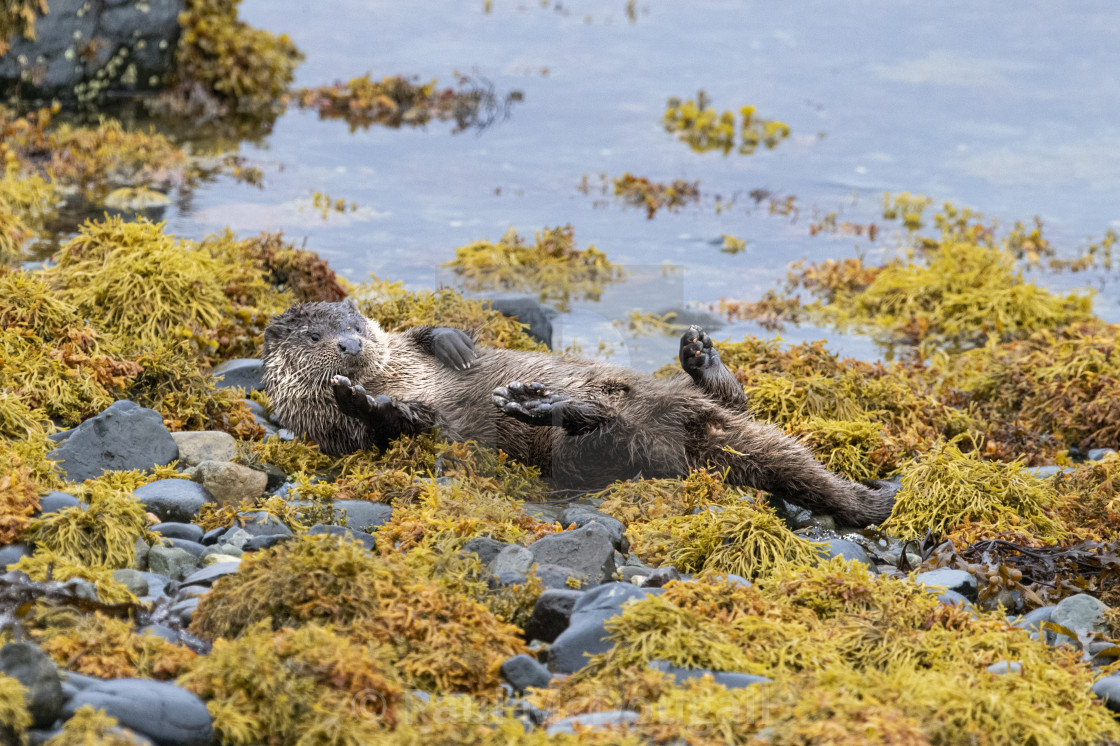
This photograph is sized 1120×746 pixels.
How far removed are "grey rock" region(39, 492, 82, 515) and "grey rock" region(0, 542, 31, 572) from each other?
0.23m

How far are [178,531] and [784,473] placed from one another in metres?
3.16

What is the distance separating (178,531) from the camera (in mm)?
5070

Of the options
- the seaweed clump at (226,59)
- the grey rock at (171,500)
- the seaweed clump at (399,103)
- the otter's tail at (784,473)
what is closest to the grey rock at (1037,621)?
the otter's tail at (784,473)

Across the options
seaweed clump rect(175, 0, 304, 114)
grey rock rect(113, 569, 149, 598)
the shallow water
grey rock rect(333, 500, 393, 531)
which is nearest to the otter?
grey rock rect(333, 500, 393, 531)

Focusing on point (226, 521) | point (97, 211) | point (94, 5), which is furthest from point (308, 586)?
point (94, 5)

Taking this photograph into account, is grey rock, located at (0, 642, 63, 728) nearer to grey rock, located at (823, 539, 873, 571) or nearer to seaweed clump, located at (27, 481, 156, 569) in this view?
seaweed clump, located at (27, 481, 156, 569)

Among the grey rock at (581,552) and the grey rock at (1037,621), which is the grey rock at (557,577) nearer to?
the grey rock at (581,552)

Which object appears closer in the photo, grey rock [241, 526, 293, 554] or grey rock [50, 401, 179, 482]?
grey rock [241, 526, 293, 554]

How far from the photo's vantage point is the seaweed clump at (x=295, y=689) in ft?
11.5

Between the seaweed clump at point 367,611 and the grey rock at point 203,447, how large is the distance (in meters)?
1.89

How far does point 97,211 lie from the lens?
39.8 ft

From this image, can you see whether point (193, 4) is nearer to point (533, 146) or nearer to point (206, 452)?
point (533, 146)

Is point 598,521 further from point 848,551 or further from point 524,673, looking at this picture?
point 524,673

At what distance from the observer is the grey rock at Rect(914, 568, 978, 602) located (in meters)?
5.04
